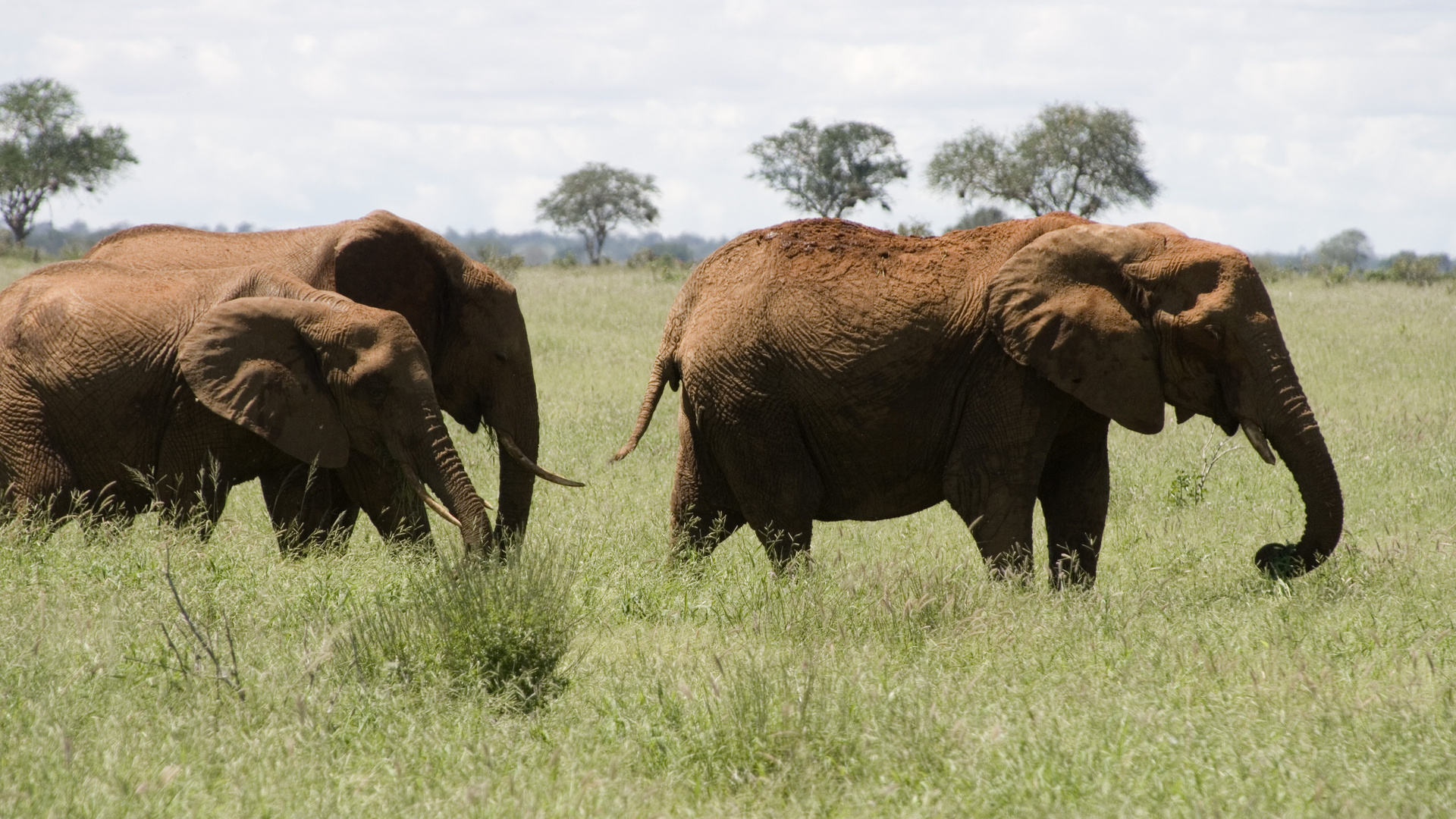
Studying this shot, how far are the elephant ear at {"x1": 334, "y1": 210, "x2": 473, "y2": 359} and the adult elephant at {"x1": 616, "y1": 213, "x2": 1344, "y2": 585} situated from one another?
164cm

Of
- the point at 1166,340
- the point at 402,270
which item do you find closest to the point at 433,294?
the point at 402,270

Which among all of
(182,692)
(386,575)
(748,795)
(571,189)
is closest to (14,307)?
(386,575)

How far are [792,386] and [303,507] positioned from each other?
279 centimetres

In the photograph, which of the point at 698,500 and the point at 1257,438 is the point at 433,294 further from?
the point at 1257,438

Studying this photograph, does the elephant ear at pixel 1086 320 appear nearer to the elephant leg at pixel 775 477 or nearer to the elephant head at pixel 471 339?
the elephant leg at pixel 775 477

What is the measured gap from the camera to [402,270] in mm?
8656

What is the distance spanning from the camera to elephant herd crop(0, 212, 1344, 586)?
6.99m

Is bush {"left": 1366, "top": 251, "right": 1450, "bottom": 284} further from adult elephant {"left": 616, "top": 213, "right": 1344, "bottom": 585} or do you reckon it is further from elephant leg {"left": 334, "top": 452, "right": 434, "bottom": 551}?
elephant leg {"left": 334, "top": 452, "right": 434, "bottom": 551}

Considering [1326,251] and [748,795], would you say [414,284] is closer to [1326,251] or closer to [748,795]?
[748,795]

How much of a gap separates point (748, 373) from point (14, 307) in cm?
389

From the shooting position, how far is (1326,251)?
427ft

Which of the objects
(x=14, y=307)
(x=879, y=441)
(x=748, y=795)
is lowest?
(x=748, y=795)

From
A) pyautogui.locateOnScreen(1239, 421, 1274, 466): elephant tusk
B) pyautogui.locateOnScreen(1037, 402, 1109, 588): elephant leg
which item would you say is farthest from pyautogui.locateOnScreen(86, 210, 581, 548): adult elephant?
pyautogui.locateOnScreen(1239, 421, 1274, 466): elephant tusk

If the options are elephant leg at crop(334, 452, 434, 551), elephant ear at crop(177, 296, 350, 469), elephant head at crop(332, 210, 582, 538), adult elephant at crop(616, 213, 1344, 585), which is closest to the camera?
adult elephant at crop(616, 213, 1344, 585)
